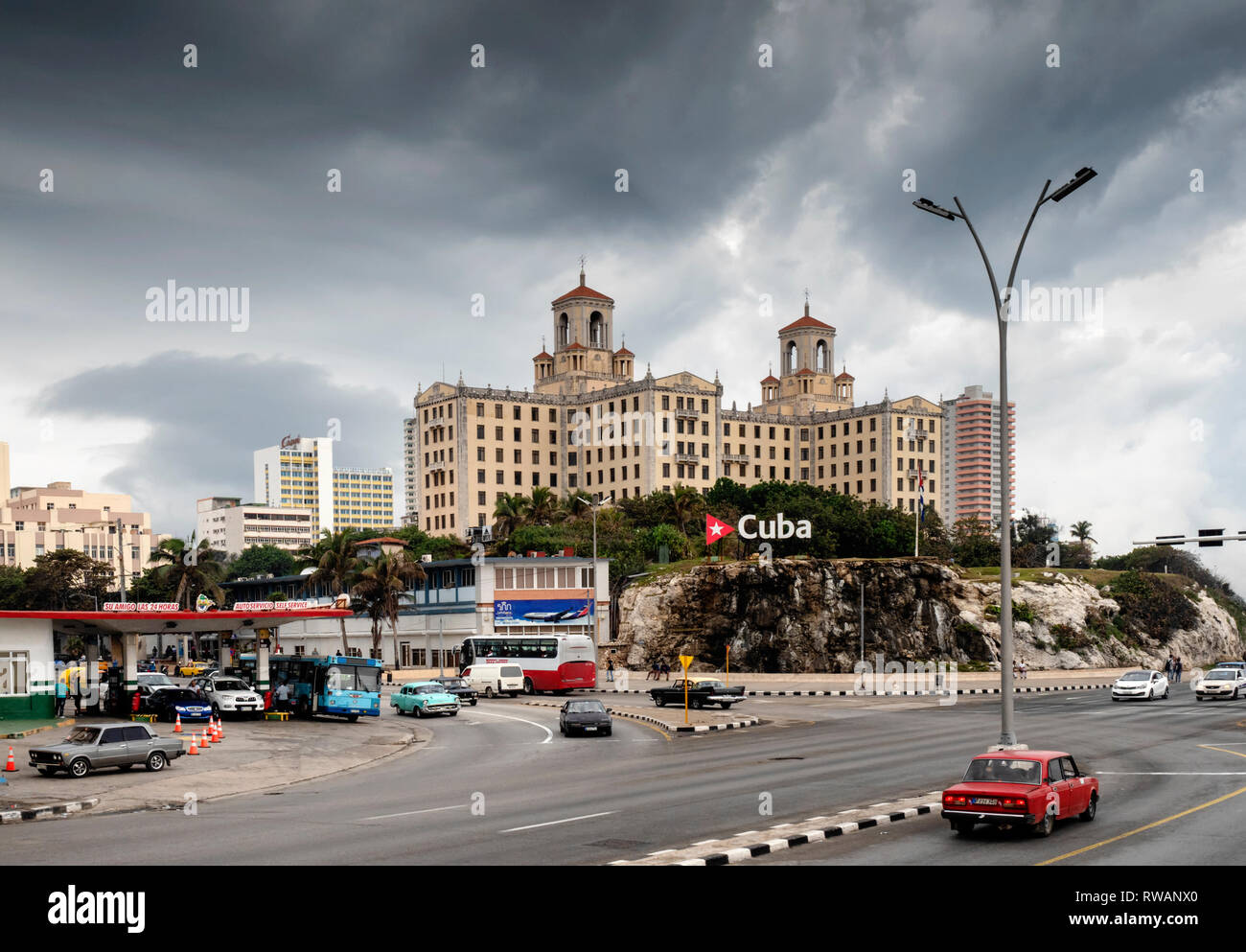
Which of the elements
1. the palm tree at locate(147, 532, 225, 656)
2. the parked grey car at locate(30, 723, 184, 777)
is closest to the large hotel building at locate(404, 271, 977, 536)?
the palm tree at locate(147, 532, 225, 656)

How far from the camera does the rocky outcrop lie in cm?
9994

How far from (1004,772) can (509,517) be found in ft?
357

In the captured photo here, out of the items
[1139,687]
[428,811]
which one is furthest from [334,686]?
[1139,687]

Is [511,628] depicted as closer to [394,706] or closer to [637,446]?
[394,706]

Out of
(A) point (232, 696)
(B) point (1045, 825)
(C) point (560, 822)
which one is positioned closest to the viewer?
(B) point (1045, 825)

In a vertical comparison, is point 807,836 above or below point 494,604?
above

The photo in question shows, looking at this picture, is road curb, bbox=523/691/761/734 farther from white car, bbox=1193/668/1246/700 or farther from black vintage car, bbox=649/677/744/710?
white car, bbox=1193/668/1246/700

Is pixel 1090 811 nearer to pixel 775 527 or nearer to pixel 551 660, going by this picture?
pixel 551 660

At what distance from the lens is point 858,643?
100 meters

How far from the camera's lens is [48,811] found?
25.3 metres

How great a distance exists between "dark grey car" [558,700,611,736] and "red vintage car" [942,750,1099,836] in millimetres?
24104

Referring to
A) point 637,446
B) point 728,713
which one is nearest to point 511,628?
point 728,713

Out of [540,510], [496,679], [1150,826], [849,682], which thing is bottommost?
[849,682]
